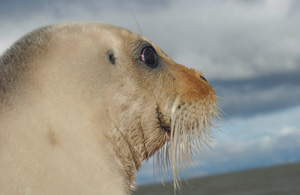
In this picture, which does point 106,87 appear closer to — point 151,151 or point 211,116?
point 151,151

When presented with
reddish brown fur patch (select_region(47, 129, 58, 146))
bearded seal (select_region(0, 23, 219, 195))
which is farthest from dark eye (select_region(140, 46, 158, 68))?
reddish brown fur patch (select_region(47, 129, 58, 146))

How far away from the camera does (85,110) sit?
3.14 m

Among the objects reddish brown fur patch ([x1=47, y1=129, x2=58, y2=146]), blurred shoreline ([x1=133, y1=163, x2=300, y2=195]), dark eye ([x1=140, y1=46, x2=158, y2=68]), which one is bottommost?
reddish brown fur patch ([x1=47, y1=129, x2=58, y2=146])

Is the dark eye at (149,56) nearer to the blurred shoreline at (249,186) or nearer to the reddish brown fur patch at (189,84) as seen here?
the reddish brown fur patch at (189,84)

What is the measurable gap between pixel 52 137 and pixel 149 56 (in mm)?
1506

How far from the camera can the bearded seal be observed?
2.89 m

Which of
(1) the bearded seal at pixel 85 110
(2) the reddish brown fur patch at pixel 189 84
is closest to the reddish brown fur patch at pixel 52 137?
(1) the bearded seal at pixel 85 110

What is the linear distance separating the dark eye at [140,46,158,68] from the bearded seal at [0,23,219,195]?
10 millimetres

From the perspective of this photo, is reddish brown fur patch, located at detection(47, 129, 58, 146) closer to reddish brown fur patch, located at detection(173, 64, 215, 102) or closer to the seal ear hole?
the seal ear hole

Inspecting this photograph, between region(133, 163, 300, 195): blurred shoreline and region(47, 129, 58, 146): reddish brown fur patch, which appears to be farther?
region(133, 163, 300, 195): blurred shoreline

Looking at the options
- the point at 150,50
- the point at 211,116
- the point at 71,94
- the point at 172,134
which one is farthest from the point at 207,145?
the point at 71,94

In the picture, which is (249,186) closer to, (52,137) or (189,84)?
(189,84)

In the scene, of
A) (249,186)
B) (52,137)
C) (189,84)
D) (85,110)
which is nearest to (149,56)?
(189,84)

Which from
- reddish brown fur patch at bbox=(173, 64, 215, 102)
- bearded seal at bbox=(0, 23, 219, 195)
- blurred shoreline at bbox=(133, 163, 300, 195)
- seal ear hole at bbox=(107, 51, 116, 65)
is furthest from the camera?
blurred shoreline at bbox=(133, 163, 300, 195)
